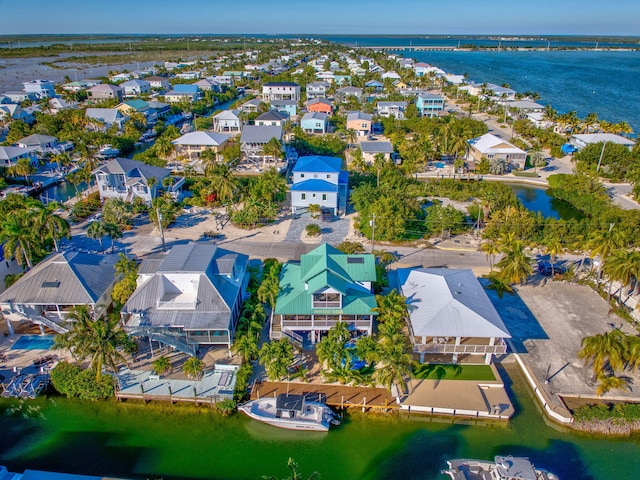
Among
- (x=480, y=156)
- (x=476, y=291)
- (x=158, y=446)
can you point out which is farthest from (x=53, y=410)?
(x=480, y=156)

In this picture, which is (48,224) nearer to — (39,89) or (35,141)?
(35,141)

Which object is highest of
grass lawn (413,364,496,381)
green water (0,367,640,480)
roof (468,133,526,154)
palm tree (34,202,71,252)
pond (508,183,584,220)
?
roof (468,133,526,154)

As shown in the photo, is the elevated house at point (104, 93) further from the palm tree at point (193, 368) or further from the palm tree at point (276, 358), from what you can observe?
the palm tree at point (276, 358)

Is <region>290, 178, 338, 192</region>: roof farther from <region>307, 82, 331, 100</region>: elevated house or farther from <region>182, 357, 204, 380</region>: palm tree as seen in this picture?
<region>307, 82, 331, 100</region>: elevated house

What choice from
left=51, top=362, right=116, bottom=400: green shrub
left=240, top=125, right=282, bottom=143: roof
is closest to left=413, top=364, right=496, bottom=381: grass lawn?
left=51, top=362, right=116, bottom=400: green shrub

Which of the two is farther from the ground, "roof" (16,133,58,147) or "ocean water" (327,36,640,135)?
"ocean water" (327,36,640,135)

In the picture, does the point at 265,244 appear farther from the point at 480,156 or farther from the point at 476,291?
the point at 480,156
